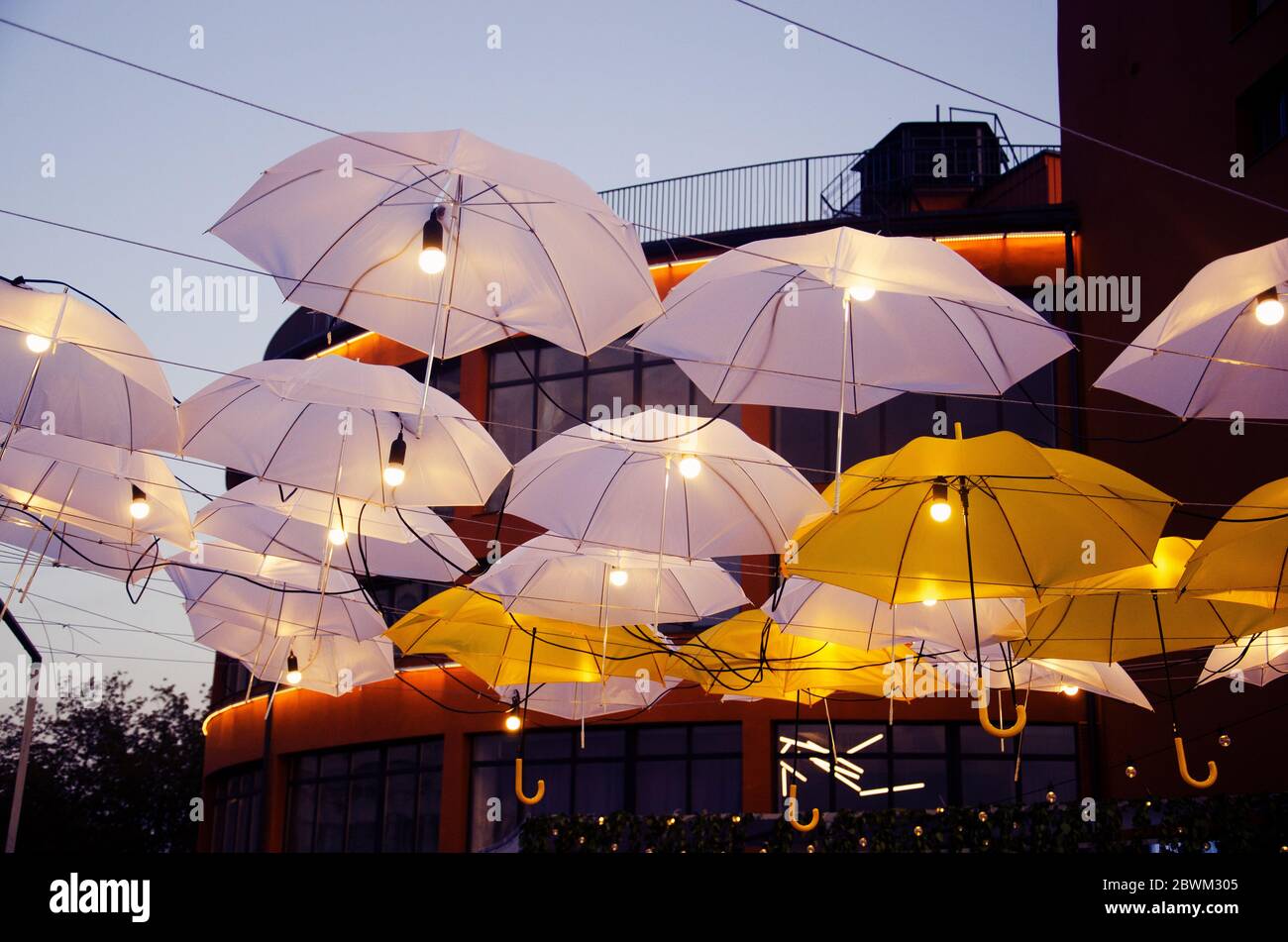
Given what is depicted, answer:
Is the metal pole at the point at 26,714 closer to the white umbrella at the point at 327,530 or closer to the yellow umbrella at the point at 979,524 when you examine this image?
the white umbrella at the point at 327,530

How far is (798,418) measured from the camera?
23172 mm

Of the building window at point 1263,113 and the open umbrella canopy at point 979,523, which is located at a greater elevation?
the building window at point 1263,113

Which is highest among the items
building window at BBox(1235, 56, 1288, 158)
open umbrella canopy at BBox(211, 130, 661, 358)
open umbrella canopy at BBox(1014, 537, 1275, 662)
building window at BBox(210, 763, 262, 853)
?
building window at BBox(1235, 56, 1288, 158)

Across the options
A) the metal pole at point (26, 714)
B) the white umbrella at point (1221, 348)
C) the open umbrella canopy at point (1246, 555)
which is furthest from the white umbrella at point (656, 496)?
the metal pole at point (26, 714)

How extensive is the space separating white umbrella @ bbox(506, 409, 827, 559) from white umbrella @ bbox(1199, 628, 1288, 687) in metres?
4.66

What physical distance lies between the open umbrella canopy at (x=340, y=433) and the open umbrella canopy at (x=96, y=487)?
3.39 ft

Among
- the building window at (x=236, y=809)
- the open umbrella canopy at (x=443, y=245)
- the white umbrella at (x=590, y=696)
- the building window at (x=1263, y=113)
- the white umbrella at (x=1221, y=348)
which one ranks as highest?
the building window at (x=1263, y=113)

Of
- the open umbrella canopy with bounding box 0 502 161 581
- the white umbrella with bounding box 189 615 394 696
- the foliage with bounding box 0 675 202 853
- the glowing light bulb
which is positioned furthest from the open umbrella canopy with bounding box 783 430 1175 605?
the foliage with bounding box 0 675 202 853

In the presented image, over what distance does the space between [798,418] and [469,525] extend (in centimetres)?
616

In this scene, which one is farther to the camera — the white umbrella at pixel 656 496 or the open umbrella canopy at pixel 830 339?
the white umbrella at pixel 656 496

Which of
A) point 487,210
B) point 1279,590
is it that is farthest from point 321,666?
point 1279,590

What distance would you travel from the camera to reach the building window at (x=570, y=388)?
24.0 m

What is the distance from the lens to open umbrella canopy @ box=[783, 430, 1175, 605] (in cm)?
1081

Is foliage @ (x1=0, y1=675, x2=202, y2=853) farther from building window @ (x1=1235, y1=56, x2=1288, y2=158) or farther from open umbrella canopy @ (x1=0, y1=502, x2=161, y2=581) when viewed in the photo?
building window @ (x1=1235, y1=56, x2=1288, y2=158)
